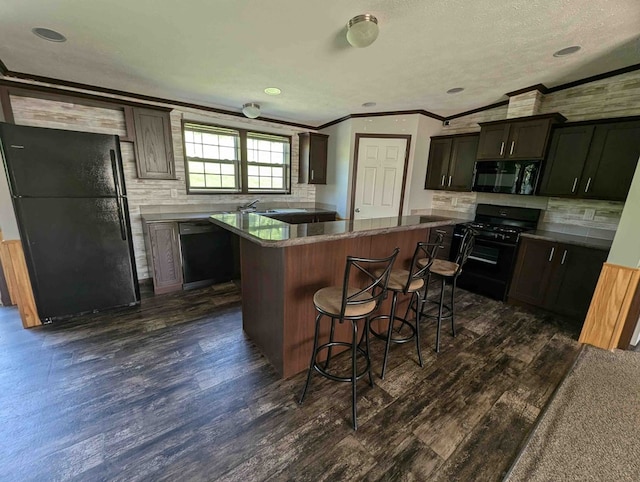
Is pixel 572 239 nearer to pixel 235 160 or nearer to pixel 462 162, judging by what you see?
pixel 462 162

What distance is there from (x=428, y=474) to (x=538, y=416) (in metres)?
0.93

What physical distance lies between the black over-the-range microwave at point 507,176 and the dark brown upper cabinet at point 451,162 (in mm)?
198

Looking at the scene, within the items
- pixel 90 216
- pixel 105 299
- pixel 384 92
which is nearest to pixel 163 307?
Answer: pixel 105 299

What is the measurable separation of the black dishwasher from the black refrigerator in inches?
24.6

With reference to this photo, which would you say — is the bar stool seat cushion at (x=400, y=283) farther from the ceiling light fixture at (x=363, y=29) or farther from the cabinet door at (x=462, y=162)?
the cabinet door at (x=462, y=162)

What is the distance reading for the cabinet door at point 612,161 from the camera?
2.52 m

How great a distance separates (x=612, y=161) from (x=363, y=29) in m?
2.95

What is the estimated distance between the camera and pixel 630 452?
4.73 ft

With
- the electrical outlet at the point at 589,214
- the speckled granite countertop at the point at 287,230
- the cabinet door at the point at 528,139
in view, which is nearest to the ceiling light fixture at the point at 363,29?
the speckled granite countertop at the point at 287,230

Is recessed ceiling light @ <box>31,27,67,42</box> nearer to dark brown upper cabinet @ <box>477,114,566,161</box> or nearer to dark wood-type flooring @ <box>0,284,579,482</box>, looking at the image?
dark wood-type flooring @ <box>0,284,579,482</box>

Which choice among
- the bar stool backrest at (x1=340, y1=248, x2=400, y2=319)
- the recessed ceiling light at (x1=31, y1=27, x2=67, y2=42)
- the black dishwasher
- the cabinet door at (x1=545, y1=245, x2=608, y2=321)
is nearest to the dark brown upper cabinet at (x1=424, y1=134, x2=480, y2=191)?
the cabinet door at (x1=545, y1=245, x2=608, y2=321)

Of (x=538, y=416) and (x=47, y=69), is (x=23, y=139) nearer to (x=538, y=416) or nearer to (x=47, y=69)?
(x=47, y=69)

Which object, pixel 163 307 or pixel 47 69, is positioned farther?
pixel 163 307

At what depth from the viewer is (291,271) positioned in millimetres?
1750
